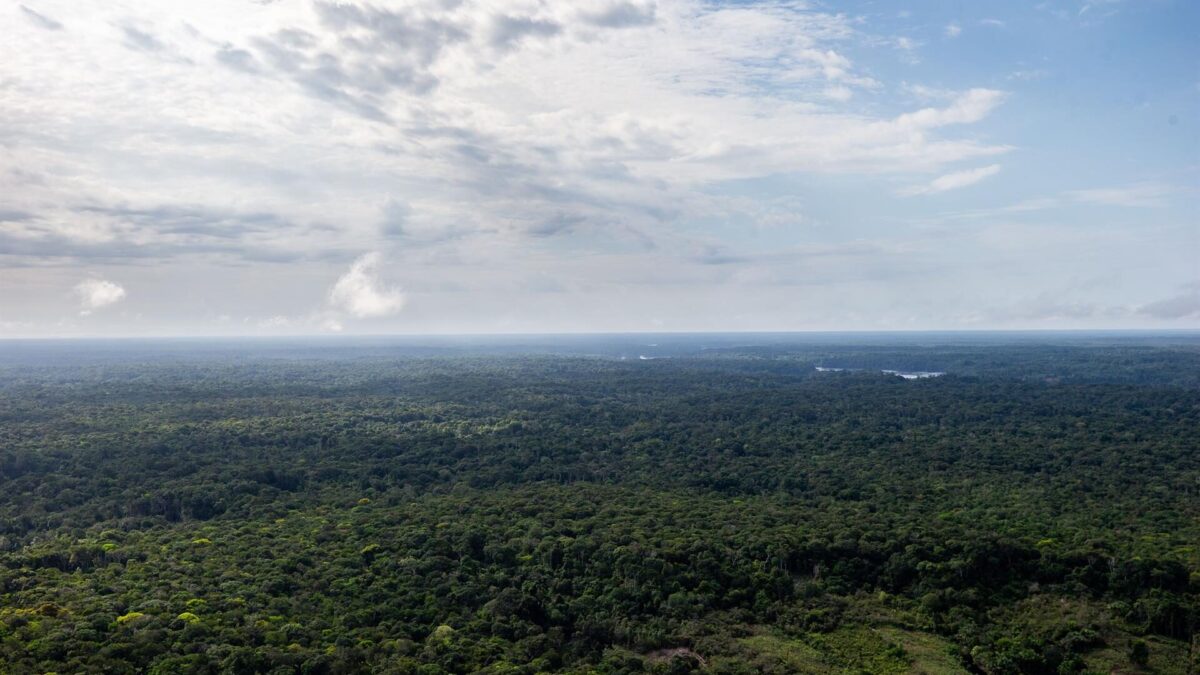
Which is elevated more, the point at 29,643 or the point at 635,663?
the point at 29,643

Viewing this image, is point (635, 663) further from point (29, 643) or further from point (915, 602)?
point (29, 643)

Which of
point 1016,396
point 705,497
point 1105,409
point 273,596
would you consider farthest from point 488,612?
point 1016,396

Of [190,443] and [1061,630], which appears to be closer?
[1061,630]

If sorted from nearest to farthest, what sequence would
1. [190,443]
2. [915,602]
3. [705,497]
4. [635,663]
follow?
[635,663] < [915,602] < [705,497] < [190,443]

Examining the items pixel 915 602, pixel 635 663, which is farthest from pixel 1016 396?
pixel 635 663

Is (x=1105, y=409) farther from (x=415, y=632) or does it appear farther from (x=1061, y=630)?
(x=415, y=632)

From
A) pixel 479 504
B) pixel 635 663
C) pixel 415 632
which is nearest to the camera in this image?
pixel 635 663
